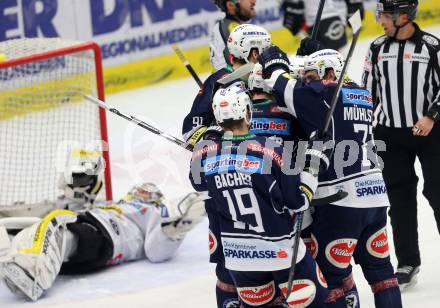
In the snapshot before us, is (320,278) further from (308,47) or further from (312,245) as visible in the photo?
(308,47)

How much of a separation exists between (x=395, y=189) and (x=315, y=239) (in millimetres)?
1164

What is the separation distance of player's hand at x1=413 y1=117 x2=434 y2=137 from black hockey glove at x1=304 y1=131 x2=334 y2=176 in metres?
1.07

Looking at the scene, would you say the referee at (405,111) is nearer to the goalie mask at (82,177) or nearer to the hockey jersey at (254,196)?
the hockey jersey at (254,196)

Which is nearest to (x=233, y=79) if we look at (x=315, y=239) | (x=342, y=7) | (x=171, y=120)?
(x=315, y=239)

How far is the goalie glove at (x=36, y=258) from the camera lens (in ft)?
20.4

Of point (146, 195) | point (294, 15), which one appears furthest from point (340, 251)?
point (294, 15)

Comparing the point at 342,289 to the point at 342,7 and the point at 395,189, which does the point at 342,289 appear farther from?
the point at 342,7

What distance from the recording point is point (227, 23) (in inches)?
286

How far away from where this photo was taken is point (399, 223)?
6.27 m

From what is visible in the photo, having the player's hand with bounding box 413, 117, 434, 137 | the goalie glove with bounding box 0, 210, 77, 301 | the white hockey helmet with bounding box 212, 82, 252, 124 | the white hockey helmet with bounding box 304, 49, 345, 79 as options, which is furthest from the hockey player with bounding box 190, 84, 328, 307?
the goalie glove with bounding box 0, 210, 77, 301

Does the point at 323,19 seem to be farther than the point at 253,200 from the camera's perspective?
Yes

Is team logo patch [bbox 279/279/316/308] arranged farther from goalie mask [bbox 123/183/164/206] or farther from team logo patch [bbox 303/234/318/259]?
goalie mask [bbox 123/183/164/206]

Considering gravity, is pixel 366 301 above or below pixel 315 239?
below

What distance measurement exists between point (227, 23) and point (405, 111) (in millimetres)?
1600
